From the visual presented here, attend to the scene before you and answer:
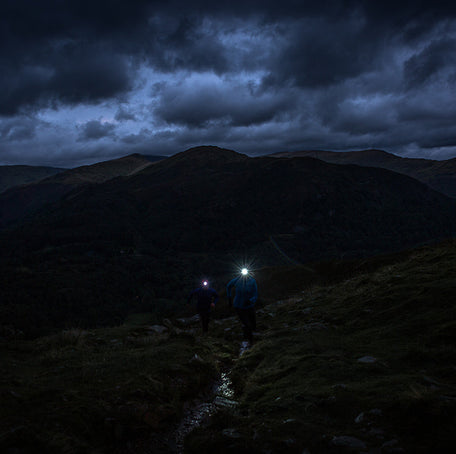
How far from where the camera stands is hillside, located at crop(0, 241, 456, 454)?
4.92 m

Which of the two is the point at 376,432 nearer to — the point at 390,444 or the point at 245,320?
the point at 390,444

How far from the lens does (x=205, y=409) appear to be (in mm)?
7562

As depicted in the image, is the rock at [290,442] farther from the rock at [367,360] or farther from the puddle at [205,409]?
the rock at [367,360]

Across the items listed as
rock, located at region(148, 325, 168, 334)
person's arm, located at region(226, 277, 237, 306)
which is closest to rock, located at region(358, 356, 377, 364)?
person's arm, located at region(226, 277, 237, 306)

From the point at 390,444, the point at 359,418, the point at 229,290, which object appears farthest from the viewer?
the point at 229,290

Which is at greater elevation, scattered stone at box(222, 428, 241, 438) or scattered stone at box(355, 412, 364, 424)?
scattered stone at box(355, 412, 364, 424)

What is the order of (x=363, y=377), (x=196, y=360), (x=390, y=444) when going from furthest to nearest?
(x=196, y=360)
(x=363, y=377)
(x=390, y=444)

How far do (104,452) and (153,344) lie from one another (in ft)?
21.5

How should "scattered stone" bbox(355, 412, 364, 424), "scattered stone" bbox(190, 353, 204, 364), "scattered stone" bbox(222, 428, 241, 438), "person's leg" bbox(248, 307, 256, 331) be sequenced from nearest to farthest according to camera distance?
"scattered stone" bbox(355, 412, 364, 424)
"scattered stone" bbox(222, 428, 241, 438)
"scattered stone" bbox(190, 353, 204, 364)
"person's leg" bbox(248, 307, 256, 331)

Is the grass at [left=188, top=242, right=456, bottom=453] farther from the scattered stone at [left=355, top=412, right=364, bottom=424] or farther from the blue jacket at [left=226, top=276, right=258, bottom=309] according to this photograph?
the blue jacket at [left=226, top=276, right=258, bottom=309]

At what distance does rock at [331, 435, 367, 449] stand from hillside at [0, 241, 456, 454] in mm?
17

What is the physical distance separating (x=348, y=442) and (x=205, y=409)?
393 cm

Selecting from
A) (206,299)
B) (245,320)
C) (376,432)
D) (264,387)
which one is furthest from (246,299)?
(376,432)

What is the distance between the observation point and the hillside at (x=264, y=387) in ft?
16.1
